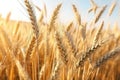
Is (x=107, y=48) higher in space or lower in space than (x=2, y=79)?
lower

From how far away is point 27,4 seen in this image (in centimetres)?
112

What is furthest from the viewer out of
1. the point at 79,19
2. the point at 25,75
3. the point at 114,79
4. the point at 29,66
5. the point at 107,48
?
the point at 107,48

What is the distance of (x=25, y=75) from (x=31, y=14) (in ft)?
1.06

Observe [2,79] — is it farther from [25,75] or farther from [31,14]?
[25,75]

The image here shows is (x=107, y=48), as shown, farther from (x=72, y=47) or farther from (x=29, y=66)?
(x=72, y=47)

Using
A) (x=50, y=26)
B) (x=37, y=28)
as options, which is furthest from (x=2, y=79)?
(x=37, y=28)

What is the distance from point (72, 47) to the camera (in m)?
1.14

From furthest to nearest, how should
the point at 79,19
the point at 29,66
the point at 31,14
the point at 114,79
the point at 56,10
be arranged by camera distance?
the point at 79,19
the point at 114,79
the point at 29,66
the point at 56,10
the point at 31,14

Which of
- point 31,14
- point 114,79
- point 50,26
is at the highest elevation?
point 31,14

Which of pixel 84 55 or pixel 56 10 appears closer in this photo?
pixel 84 55

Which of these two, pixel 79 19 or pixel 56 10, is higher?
pixel 56 10

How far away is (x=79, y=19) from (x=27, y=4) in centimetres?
92

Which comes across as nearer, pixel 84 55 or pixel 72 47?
pixel 84 55

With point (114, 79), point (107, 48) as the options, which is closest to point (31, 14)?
point (114, 79)
